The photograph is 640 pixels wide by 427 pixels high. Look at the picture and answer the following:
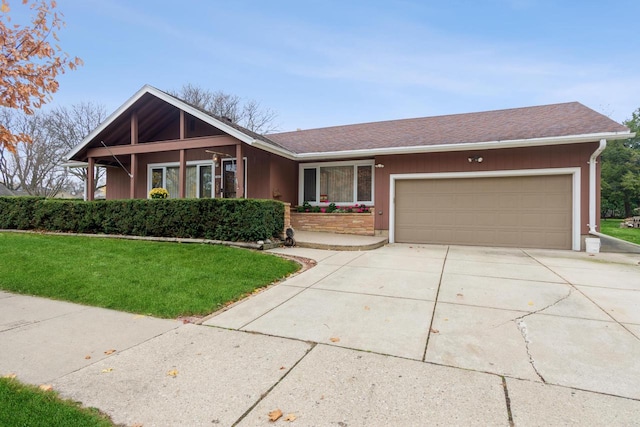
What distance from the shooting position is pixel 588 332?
3.41m

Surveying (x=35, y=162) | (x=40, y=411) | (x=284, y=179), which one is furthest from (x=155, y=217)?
(x=35, y=162)

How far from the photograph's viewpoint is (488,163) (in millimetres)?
9734

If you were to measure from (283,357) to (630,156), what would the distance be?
1584 inches


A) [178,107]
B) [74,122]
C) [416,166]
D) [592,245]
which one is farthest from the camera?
[74,122]

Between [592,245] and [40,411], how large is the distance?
1102 cm

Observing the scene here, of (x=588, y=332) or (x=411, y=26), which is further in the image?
(x=411, y=26)

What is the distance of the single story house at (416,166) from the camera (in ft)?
29.8

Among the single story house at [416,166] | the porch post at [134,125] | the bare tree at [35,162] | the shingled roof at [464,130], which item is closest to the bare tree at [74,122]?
the bare tree at [35,162]

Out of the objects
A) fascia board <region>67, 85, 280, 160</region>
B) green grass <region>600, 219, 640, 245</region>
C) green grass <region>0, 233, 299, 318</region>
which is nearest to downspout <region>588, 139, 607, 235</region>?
green grass <region>600, 219, 640, 245</region>

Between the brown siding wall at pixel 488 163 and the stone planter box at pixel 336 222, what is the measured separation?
36cm

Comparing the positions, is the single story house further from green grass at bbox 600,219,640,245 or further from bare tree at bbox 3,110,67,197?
bare tree at bbox 3,110,67,197

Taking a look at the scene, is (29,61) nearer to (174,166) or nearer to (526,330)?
(526,330)

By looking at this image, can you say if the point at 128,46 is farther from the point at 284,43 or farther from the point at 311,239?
the point at 311,239

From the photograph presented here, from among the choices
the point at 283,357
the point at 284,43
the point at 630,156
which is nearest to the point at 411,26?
the point at 284,43
